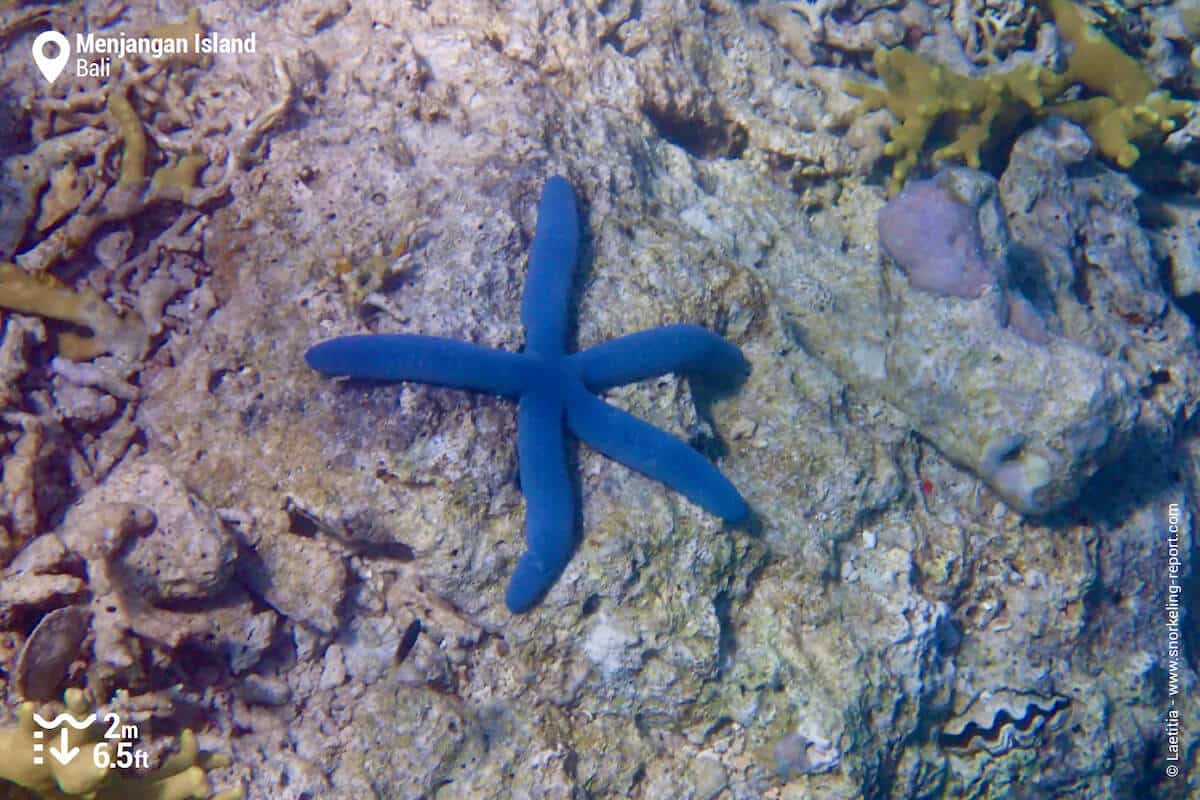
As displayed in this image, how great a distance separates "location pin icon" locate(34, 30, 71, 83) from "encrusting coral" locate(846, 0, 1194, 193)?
5.17 metres

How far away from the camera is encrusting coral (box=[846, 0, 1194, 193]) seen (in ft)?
16.6

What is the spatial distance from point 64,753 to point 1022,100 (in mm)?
6523

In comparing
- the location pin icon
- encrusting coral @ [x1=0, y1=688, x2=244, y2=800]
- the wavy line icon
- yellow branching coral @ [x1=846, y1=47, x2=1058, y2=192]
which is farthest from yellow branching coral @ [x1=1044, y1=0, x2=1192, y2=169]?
the wavy line icon

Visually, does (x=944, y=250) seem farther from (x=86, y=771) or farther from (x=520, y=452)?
(x=86, y=771)

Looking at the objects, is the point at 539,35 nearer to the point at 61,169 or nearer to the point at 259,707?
the point at 61,169

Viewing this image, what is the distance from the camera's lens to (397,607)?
11.8ft

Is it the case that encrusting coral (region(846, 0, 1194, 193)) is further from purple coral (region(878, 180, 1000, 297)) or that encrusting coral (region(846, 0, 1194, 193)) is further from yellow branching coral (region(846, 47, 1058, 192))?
purple coral (region(878, 180, 1000, 297))

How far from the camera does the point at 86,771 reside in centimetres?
250

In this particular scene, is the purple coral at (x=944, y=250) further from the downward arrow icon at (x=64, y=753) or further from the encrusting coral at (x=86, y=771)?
the downward arrow icon at (x=64, y=753)

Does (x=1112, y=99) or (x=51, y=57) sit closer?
(x=51, y=57)

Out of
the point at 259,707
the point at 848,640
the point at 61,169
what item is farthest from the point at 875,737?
the point at 61,169

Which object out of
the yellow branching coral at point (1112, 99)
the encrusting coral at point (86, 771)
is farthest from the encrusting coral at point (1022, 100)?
the encrusting coral at point (86, 771)

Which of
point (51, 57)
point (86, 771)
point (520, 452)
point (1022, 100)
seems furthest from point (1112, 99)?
point (86, 771)

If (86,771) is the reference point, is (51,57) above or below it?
above
